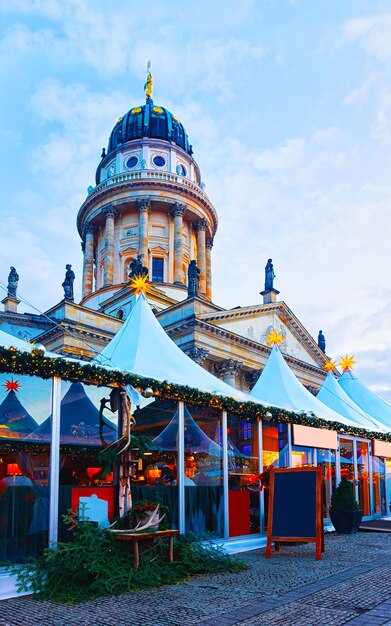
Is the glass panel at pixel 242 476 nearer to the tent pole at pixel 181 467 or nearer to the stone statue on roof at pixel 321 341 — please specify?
the tent pole at pixel 181 467

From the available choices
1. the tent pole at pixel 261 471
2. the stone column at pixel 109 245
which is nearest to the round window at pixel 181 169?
the stone column at pixel 109 245

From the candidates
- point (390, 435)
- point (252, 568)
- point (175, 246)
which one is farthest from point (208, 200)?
point (252, 568)

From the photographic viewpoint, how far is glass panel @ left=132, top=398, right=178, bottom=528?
34.0 ft

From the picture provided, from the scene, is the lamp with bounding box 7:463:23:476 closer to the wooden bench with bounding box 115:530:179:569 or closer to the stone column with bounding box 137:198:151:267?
the wooden bench with bounding box 115:530:179:569

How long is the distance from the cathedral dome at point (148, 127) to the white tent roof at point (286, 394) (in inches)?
1431

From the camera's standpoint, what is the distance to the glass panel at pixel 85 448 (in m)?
8.65

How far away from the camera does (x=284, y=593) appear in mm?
7125

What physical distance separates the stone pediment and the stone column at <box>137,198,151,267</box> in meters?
10.3

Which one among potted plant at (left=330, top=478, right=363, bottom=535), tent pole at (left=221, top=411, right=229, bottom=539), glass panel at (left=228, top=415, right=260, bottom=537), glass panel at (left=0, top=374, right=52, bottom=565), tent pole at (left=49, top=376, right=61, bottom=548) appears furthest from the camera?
potted plant at (left=330, top=478, right=363, bottom=535)

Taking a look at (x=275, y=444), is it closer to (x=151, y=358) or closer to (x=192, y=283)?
(x=151, y=358)

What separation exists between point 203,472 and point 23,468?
4109 millimetres

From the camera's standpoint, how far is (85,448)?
12.1 metres

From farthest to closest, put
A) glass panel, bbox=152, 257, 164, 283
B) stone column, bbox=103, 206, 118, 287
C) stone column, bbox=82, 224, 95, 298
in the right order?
1. stone column, bbox=82, 224, 95, 298
2. glass panel, bbox=152, 257, 164, 283
3. stone column, bbox=103, 206, 118, 287

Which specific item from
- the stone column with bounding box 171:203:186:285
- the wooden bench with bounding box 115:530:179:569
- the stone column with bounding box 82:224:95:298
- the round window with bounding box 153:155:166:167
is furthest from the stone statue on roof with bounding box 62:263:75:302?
the wooden bench with bounding box 115:530:179:569
